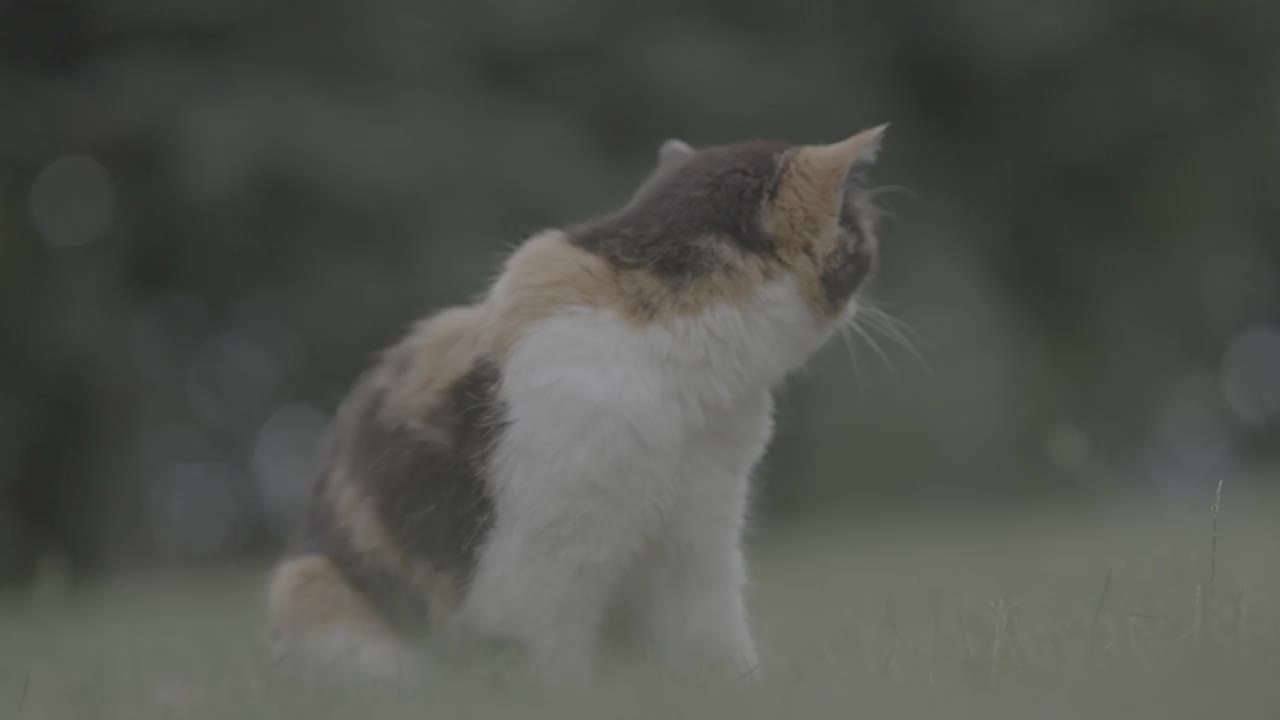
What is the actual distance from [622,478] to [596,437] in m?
0.11

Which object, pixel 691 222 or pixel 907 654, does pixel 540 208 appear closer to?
pixel 691 222

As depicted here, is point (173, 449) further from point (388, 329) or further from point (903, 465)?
point (903, 465)

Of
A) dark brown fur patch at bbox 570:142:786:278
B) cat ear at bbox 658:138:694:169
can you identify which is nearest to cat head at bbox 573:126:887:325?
Result: dark brown fur patch at bbox 570:142:786:278

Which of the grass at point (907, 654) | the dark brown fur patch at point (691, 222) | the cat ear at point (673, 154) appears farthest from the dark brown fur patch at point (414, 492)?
the cat ear at point (673, 154)

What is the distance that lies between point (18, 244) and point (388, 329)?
249cm

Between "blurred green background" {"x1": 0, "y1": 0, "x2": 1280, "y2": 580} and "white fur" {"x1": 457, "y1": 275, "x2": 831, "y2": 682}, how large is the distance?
4.95 m

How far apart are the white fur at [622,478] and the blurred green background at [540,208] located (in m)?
4.95

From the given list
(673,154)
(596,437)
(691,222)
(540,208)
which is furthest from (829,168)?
(540,208)

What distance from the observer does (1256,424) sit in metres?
13.4

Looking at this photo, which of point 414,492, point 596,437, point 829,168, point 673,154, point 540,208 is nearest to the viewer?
point 596,437

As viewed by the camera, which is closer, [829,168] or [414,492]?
[414,492]

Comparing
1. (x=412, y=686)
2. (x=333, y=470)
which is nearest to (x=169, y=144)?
(x=333, y=470)

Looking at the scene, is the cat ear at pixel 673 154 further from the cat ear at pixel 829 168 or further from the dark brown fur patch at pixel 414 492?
the dark brown fur patch at pixel 414 492

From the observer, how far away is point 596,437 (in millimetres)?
3615
